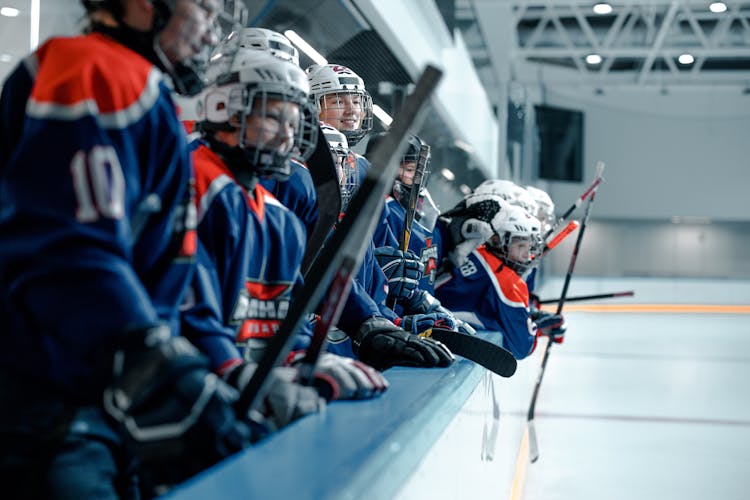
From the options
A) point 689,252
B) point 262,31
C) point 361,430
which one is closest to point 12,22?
point 262,31

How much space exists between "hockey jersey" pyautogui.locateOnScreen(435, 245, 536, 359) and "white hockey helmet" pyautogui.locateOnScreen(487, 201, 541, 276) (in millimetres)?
50

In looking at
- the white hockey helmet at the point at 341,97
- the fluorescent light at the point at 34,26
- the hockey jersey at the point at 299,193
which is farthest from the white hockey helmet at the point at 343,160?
the fluorescent light at the point at 34,26

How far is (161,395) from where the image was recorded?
2.72 feet

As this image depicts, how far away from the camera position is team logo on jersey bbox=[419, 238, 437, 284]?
2.91 meters

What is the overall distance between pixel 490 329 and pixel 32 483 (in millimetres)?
2475

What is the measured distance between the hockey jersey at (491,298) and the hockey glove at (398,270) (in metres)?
0.83

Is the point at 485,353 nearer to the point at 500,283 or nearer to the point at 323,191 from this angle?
the point at 323,191

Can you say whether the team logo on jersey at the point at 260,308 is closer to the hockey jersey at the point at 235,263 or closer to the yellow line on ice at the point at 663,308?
the hockey jersey at the point at 235,263

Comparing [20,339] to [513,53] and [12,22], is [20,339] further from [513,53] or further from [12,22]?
[513,53]

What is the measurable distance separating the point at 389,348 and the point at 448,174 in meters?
4.88

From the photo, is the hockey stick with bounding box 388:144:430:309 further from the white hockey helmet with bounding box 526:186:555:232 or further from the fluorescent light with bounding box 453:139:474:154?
the fluorescent light with bounding box 453:139:474:154

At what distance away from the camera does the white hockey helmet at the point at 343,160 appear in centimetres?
211

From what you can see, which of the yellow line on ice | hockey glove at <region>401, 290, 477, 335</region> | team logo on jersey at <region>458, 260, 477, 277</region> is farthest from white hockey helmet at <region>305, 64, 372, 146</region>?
the yellow line on ice

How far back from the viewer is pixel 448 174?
6410 millimetres
